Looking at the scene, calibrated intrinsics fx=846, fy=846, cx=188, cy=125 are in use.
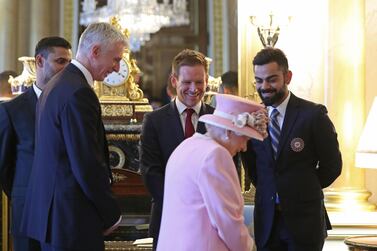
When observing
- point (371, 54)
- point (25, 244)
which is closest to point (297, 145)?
point (25, 244)

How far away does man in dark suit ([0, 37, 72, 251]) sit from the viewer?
4.48 m

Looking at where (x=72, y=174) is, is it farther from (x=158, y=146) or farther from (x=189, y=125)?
(x=189, y=125)

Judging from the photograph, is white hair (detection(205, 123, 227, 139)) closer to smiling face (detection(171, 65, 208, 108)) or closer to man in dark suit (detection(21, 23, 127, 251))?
man in dark suit (detection(21, 23, 127, 251))

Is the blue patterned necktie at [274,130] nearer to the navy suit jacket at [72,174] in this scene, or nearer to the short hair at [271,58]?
the short hair at [271,58]

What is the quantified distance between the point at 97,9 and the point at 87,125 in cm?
912

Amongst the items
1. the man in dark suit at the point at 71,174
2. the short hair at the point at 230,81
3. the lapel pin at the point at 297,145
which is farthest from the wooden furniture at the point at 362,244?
A: the short hair at the point at 230,81

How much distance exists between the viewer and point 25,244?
169 inches

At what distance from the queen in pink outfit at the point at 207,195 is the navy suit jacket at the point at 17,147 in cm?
139

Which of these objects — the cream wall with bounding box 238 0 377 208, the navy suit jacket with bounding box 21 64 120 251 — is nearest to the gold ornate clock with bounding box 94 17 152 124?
the cream wall with bounding box 238 0 377 208

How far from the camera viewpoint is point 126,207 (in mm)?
7828

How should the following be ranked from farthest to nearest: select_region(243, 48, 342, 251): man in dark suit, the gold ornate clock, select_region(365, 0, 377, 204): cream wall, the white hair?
the gold ornate clock, select_region(365, 0, 377, 204): cream wall, select_region(243, 48, 342, 251): man in dark suit, the white hair

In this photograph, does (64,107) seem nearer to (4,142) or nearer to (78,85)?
(78,85)

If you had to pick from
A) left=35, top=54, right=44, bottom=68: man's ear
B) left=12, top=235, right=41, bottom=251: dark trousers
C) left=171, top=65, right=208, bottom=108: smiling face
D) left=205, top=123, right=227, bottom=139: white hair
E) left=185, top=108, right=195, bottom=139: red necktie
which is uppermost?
left=35, top=54, right=44, bottom=68: man's ear

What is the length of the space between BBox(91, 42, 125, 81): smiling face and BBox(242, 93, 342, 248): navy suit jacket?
0.88 m
